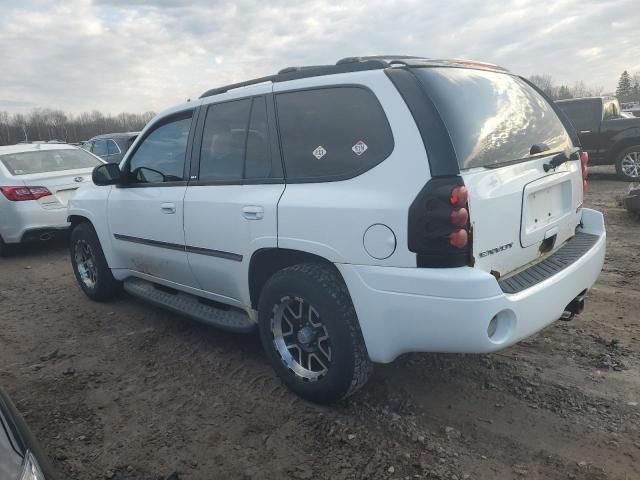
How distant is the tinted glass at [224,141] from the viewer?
3.32m

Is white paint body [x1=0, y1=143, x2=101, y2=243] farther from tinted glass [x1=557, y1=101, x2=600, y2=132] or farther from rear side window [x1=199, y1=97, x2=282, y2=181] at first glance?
tinted glass [x1=557, y1=101, x2=600, y2=132]

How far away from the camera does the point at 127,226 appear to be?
14.1 feet

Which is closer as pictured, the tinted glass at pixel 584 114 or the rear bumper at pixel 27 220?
the rear bumper at pixel 27 220

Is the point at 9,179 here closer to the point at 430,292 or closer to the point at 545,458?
the point at 430,292

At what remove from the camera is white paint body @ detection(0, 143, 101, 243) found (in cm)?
684

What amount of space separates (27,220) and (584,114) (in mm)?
11476

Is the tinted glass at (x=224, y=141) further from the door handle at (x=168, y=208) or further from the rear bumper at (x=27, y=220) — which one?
the rear bumper at (x=27, y=220)

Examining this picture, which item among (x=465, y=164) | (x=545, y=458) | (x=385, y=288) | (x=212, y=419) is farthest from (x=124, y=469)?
(x=465, y=164)

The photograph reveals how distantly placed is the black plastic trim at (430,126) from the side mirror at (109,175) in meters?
2.66

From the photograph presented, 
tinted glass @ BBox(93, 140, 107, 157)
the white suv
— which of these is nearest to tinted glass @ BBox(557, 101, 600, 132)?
the white suv

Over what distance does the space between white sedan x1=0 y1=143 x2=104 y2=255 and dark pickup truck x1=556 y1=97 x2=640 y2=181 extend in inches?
403

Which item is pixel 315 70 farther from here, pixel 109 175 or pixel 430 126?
pixel 109 175

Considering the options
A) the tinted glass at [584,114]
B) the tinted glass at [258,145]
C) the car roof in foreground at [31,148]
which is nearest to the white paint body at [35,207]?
the car roof in foreground at [31,148]

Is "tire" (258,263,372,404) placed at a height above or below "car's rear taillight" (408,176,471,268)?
below
